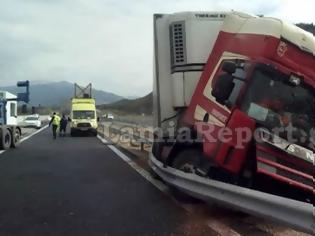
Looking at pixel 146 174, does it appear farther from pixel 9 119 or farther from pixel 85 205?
pixel 9 119

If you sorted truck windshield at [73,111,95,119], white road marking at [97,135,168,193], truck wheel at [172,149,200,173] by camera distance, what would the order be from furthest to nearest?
1. truck windshield at [73,111,95,119]
2. white road marking at [97,135,168,193]
3. truck wheel at [172,149,200,173]

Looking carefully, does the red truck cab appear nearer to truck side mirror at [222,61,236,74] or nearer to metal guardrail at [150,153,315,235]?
truck side mirror at [222,61,236,74]

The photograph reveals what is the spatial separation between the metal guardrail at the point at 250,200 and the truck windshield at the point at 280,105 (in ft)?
3.60

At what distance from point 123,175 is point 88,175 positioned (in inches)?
35.4

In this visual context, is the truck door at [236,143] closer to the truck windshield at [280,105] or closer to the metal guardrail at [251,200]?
the truck windshield at [280,105]

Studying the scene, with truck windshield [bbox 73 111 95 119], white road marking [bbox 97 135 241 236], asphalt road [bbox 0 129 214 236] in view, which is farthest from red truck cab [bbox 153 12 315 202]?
truck windshield [bbox 73 111 95 119]

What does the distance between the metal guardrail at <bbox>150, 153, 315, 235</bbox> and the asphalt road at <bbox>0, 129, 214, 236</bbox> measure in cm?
47

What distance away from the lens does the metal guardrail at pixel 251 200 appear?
16.3ft

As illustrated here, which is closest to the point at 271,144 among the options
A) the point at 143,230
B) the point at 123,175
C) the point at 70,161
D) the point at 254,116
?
the point at 254,116

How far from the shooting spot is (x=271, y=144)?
6.91 meters

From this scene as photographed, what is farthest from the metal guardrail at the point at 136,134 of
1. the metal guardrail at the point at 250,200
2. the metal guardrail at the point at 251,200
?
the metal guardrail at the point at 251,200

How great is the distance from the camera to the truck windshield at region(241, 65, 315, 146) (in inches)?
276

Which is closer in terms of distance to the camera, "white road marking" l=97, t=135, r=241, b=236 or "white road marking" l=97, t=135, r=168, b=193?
"white road marking" l=97, t=135, r=241, b=236

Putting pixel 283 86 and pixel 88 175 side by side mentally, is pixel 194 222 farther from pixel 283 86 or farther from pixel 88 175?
pixel 88 175
